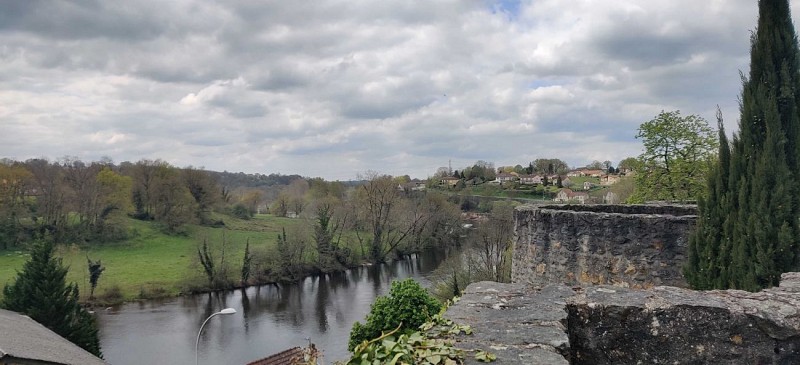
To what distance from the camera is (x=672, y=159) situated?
16594mm

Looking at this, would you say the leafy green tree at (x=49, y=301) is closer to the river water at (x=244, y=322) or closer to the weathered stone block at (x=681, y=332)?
the river water at (x=244, y=322)

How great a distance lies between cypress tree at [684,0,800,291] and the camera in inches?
214

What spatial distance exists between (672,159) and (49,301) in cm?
2124

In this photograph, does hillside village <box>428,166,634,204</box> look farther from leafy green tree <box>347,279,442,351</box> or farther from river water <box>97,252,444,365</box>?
leafy green tree <box>347,279,442,351</box>

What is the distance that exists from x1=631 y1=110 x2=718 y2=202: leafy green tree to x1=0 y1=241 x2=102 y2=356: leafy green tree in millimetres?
18974

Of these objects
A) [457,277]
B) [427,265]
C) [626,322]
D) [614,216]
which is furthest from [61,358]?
[427,265]

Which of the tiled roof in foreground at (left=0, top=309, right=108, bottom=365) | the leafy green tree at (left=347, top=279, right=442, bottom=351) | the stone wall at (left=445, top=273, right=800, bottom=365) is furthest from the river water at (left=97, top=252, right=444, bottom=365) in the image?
the stone wall at (left=445, top=273, right=800, bottom=365)

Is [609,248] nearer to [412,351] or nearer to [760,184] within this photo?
[760,184]

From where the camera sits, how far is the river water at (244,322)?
21.7 meters

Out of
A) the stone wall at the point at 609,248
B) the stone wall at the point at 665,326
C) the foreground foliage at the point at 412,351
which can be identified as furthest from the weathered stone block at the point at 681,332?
the stone wall at the point at 609,248

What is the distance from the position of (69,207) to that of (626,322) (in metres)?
48.9

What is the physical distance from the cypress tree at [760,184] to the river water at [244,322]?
14.3 m

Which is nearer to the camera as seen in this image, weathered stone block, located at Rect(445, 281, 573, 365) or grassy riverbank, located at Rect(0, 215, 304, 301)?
weathered stone block, located at Rect(445, 281, 573, 365)

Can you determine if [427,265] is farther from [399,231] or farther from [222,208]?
[222,208]
